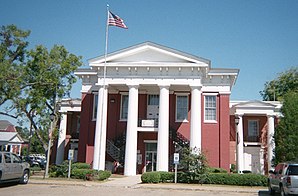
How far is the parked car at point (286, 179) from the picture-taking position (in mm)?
14505

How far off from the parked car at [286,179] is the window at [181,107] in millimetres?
16927

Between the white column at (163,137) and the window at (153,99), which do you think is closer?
the white column at (163,137)

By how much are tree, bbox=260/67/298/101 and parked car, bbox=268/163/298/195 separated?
40.7m

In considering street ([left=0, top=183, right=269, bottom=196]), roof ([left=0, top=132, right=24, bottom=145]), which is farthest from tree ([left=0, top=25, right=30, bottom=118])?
roof ([left=0, top=132, right=24, bottom=145])

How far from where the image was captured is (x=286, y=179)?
1494 cm

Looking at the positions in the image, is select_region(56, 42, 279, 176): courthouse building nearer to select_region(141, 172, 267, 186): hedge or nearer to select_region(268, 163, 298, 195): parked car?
select_region(141, 172, 267, 186): hedge

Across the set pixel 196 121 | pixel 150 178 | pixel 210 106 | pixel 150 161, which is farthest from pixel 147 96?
pixel 150 178

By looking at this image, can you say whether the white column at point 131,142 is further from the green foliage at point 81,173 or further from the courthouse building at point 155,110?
the green foliage at point 81,173

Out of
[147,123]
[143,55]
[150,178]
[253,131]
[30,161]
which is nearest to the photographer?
[150,178]

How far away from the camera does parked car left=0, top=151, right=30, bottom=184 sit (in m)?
17.6

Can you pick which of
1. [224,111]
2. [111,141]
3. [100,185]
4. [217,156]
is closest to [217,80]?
[224,111]

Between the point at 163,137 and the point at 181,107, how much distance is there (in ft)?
18.0

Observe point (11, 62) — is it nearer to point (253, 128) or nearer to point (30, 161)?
point (30, 161)

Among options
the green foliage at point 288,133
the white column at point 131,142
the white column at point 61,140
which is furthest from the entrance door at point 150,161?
the green foliage at point 288,133
